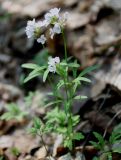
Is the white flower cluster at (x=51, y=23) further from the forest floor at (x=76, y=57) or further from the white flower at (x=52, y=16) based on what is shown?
the forest floor at (x=76, y=57)

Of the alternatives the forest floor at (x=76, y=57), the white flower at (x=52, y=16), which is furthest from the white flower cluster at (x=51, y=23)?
the forest floor at (x=76, y=57)

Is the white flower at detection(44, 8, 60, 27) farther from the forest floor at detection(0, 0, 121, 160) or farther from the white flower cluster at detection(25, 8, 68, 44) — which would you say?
the forest floor at detection(0, 0, 121, 160)

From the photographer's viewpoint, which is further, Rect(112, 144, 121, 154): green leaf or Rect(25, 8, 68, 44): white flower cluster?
Rect(112, 144, 121, 154): green leaf

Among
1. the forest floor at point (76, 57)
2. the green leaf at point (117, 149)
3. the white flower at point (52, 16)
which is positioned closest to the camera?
the white flower at point (52, 16)

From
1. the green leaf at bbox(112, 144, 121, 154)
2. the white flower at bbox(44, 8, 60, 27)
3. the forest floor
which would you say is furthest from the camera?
the forest floor

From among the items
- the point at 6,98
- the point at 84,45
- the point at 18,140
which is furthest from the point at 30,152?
the point at 84,45

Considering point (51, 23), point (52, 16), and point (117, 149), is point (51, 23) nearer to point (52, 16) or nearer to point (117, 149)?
point (52, 16)

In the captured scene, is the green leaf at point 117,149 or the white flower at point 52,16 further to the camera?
the green leaf at point 117,149

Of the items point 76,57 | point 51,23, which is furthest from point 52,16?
point 76,57

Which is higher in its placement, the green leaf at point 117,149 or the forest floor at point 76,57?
the forest floor at point 76,57

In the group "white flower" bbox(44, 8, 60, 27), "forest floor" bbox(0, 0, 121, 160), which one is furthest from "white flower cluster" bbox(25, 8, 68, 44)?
"forest floor" bbox(0, 0, 121, 160)

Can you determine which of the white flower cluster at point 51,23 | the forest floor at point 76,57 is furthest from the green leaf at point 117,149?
the white flower cluster at point 51,23

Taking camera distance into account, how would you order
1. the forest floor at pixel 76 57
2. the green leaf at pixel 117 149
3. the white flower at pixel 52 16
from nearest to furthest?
the white flower at pixel 52 16, the green leaf at pixel 117 149, the forest floor at pixel 76 57
